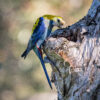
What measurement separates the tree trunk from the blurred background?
16.4ft

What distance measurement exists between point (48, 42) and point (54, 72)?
33 centimetres

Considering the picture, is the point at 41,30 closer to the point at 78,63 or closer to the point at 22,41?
the point at 78,63

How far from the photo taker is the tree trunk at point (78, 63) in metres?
3.09

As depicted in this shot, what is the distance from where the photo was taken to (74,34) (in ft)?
10.9

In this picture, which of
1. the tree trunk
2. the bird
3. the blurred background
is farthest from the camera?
the blurred background

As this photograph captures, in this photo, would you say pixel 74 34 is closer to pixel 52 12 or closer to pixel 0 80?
pixel 52 12

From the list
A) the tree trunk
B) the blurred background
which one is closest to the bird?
the tree trunk

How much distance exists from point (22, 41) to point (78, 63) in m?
5.41

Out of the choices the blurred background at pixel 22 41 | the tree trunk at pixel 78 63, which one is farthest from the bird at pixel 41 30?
the blurred background at pixel 22 41

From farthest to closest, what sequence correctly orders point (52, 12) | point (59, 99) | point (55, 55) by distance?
point (52, 12) → point (59, 99) → point (55, 55)

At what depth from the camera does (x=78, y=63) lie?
3125 mm

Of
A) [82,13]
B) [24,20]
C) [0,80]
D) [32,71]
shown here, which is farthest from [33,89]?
[82,13]

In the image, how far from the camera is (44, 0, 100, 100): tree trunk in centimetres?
309

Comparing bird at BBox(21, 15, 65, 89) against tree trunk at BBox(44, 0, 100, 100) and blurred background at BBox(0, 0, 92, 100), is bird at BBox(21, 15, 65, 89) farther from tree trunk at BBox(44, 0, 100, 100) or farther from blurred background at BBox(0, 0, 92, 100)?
blurred background at BBox(0, 0, 92, 100)
